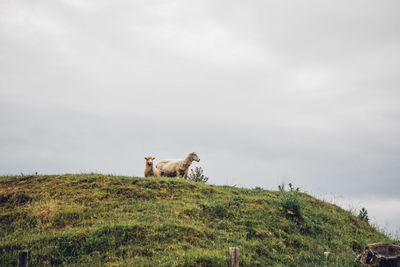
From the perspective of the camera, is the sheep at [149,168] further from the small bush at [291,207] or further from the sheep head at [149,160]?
the small bush at [291,207]

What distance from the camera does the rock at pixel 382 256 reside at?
10.4 meters

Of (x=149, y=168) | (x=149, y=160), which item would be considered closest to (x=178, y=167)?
(x=149, y=168)

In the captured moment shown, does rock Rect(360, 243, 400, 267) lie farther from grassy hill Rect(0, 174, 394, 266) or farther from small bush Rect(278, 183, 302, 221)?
small bush Rect(278, 183, 302, 221)

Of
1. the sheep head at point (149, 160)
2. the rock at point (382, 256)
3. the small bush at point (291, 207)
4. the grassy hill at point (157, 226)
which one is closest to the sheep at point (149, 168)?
the sheep head at point (149, 160)

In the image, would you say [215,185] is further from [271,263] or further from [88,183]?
[271,263]

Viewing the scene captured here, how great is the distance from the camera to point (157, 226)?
12.1 m

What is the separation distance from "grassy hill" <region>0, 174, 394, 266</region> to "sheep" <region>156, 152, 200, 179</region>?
4583mm

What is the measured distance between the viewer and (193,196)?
55.3 feet

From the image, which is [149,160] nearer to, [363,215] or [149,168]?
[149,168]

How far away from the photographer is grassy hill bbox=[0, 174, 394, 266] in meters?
10.7

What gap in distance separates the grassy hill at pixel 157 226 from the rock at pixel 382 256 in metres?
0.68

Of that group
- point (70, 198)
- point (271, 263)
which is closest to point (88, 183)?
point (70, 198)

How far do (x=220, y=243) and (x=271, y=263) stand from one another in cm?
201

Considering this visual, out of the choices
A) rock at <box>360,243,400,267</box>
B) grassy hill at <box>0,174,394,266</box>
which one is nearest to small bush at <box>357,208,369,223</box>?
grassy hill at <box>0,174,394,266</box>
